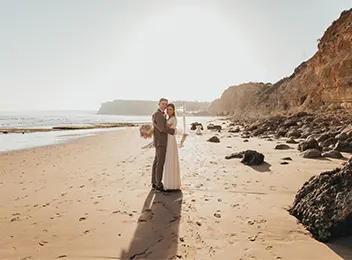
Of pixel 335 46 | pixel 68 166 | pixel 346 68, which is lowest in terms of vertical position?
pixel 68 166

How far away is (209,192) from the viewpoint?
6.33 m

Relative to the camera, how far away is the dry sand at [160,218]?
361cm

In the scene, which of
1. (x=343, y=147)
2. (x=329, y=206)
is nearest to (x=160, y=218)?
(x=329, y=206)

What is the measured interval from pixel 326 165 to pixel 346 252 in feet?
19.3

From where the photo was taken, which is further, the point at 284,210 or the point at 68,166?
the point at 68,166

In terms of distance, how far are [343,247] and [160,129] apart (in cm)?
447

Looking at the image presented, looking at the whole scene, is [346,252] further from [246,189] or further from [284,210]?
[246,189]

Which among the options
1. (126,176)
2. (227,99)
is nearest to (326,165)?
(126,176)

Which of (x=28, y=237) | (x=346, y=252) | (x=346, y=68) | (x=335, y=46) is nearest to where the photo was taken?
(x=346, y=252)

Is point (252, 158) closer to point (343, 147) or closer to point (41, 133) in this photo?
point (343, 147)

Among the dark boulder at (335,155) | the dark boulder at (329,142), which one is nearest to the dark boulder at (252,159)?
the dark boulder at (335,155)

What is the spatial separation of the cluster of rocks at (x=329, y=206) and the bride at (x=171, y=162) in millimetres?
3051

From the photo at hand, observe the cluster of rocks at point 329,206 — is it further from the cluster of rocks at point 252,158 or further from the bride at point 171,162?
the cluster of rocks at point 252,158

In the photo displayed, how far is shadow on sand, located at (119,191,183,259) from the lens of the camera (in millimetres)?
3604
